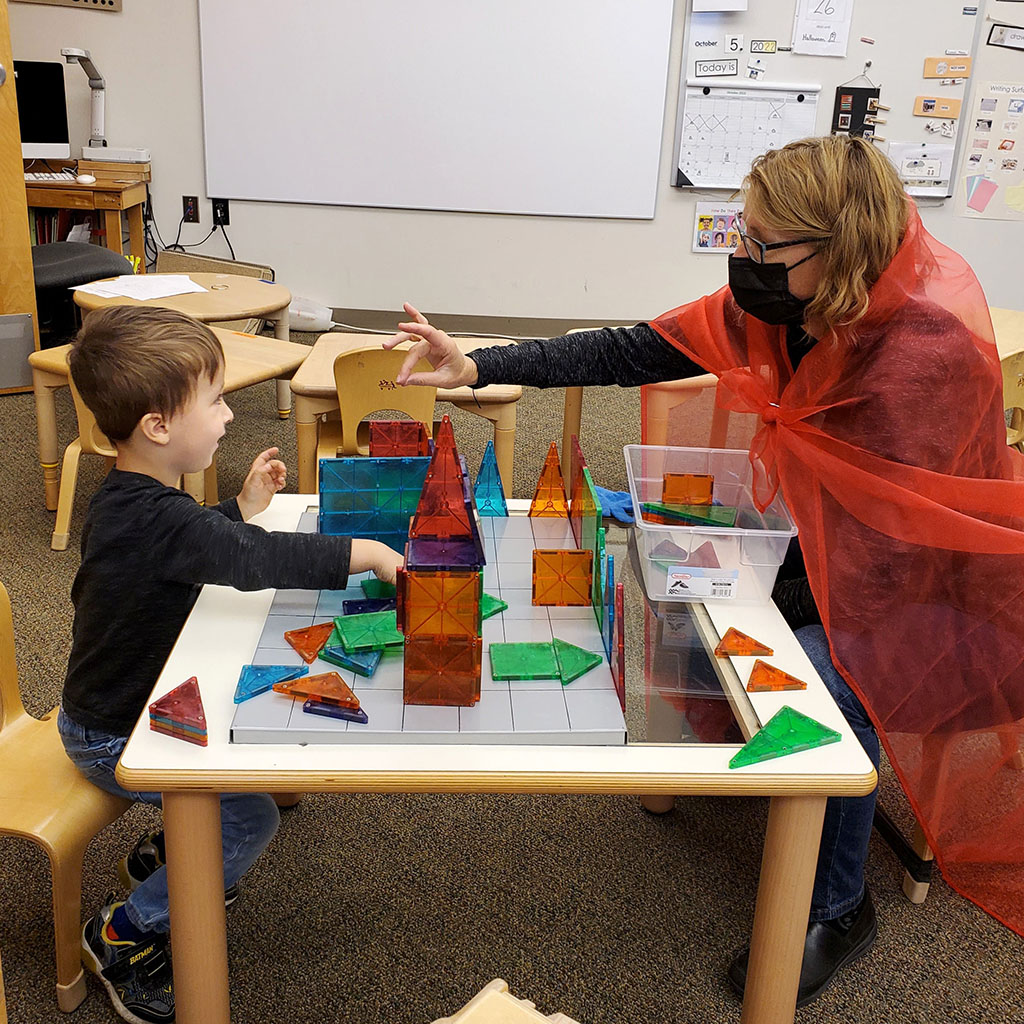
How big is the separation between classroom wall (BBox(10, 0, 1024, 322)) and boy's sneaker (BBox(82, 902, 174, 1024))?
3.99m

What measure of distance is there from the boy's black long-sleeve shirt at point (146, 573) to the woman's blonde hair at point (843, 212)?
71 cm

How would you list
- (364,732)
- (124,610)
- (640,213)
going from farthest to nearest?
(640,213) < (124,610) < (364,732)

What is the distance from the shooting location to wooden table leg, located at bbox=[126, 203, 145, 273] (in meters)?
4.73

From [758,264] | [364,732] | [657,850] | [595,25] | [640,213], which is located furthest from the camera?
[640,213]

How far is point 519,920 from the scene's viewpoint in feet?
5.15

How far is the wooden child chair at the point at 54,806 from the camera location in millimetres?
1242

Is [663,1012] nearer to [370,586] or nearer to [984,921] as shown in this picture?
[984,921]

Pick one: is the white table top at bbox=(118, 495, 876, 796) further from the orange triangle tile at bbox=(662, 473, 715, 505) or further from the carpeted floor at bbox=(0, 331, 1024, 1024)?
the carpeted floor at bbox=(0, 331, 1024, 1024)

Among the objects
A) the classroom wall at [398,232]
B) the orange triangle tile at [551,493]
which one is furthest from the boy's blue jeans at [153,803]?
the classroom wall at [398,232]

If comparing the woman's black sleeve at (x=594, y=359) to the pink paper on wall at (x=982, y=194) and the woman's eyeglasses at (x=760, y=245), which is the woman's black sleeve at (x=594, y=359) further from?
the pink paper on wall at (x=982, y=194)

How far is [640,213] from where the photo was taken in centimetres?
489

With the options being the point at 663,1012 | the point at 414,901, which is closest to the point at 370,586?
the point at 414,901

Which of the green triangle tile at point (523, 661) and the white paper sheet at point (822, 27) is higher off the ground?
the white paper sheet at point (822, 27)

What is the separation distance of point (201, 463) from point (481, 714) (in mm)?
518
